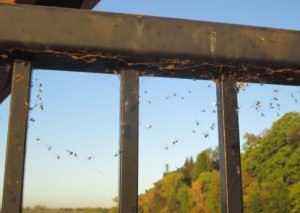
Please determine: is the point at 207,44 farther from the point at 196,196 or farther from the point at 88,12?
the point at 196,196

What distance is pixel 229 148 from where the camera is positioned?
823 mm

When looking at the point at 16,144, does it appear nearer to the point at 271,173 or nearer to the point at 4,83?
the point at 4,83

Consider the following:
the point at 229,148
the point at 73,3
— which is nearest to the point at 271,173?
the point at 73,3

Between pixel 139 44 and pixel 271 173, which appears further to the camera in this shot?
pixel 271 173

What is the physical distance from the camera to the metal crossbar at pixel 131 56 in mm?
721

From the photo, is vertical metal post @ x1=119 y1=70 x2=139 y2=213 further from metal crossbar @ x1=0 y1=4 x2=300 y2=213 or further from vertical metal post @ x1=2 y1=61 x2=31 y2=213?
vertical metal post @ x1=2 y1=61 x2=31 y2=213

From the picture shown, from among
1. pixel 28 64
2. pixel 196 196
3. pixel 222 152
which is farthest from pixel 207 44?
pixel 196 196

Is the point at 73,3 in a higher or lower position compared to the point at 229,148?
higher

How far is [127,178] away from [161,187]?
41.2 metres

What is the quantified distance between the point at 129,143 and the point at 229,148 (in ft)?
0.80

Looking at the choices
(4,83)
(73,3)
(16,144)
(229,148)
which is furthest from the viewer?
(73,3)

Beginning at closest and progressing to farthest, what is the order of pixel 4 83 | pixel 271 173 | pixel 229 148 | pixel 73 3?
pixel 229 148 → pixel 4 83 → pixel 73 3 → pixel 271 173

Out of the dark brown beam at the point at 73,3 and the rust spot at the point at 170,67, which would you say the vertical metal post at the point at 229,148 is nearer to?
the rust spot at the point at 170,67

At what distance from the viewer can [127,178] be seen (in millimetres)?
741
